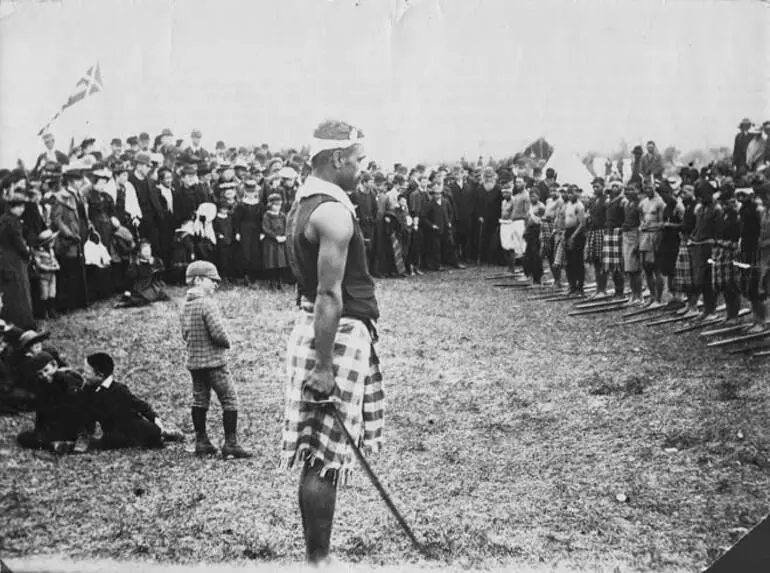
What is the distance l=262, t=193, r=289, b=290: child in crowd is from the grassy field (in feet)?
0.34

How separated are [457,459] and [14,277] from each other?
2.14 meters

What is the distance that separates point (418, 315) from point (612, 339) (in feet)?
3.12

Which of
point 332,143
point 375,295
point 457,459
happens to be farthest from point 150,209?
point 457,459

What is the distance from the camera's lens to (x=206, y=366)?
407 centimetres

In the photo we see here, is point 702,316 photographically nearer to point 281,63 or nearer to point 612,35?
point 612,35

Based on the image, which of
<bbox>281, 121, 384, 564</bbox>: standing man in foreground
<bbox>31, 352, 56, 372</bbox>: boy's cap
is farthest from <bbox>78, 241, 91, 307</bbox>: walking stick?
<bbox>281, 121, 384, 564</bbox>: standing man in foreground

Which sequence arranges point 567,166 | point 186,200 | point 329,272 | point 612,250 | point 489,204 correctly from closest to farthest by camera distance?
point 329,272 < point 567,166 < point 186,200 < point 489,204 < point 612,250

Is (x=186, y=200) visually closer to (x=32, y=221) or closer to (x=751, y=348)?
(x=32, y=221)

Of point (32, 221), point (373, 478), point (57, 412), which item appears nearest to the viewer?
point (373, 478)

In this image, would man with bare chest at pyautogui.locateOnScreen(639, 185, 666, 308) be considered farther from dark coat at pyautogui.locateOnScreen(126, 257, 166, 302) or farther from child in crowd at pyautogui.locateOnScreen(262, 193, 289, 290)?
dark coat at pyautogui.locateOnScreen(126, 257, 166, 302)

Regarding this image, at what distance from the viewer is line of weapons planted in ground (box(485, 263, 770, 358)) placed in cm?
420

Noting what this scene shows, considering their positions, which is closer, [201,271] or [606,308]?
[201,271]

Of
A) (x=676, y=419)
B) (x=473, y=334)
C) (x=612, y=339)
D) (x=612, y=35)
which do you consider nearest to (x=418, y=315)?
(x=473, y=334)

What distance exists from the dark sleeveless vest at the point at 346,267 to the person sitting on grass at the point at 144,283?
4.21 feet
